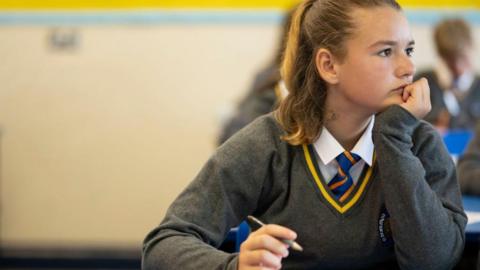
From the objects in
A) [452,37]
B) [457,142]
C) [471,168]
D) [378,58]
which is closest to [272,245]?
[378,58]

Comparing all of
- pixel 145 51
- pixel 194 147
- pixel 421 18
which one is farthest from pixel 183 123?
pixel 421 18

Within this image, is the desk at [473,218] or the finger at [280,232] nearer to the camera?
the finger at [280,232]

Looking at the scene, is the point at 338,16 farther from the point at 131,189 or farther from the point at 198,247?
the point at 131,189

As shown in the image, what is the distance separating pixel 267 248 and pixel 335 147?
41cm

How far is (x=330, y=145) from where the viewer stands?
1.60m

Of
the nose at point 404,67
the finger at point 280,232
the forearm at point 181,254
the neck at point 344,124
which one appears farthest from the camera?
the neck at point 344,124

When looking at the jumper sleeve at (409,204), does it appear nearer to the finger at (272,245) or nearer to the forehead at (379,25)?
the forehead at (379,25)

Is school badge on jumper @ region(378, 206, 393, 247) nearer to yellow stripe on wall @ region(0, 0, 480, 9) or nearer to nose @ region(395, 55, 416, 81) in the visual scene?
nose @ region(395, 55, 416, 81)

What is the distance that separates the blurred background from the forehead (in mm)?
2948

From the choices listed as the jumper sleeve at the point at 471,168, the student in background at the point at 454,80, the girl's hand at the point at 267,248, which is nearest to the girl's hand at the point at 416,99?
the girl's hand at the point at 267,248

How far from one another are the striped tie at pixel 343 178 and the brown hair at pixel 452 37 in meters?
2.55

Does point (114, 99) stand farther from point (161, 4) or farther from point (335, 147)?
point (335, 147)

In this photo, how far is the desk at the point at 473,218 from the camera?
1636 millimetres

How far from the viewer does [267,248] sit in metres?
1.25
